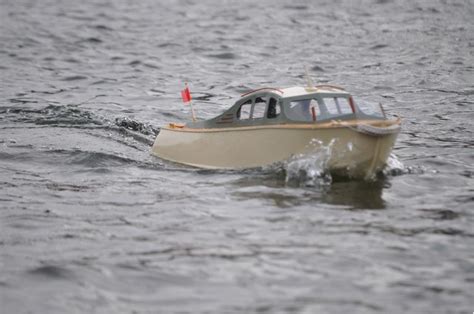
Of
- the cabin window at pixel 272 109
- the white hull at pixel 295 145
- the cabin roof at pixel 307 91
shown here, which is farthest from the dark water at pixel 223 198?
the cabin roof at pixel 307 91

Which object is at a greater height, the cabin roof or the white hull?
the cabin roof

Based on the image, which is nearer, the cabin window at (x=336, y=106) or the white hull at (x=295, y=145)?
the white hull at (x=295, y=145)

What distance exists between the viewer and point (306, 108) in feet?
61.0

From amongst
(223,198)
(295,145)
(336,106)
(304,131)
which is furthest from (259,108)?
(223,198)

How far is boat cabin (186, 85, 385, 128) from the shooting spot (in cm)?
1834

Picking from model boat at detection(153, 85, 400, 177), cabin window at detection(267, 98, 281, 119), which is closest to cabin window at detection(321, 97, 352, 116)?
model boat at detection(153, 85, 400, 177)

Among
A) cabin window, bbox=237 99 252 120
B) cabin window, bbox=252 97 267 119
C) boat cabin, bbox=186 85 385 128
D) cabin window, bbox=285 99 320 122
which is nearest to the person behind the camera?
boat cabin, bbox=186 85 385 128

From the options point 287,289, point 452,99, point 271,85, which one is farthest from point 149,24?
point 287,289

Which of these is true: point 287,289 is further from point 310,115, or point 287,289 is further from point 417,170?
point 417,170

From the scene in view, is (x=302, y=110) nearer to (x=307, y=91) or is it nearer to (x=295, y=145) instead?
(x=307, y=91)

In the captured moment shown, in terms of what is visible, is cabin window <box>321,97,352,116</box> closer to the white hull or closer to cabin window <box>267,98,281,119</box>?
the white hull

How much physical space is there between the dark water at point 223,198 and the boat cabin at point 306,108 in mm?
1048

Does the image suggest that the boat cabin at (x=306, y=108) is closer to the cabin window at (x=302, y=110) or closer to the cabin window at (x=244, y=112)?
the cabin window at (x=302, y=110)

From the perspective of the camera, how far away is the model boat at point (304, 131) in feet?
59.4
